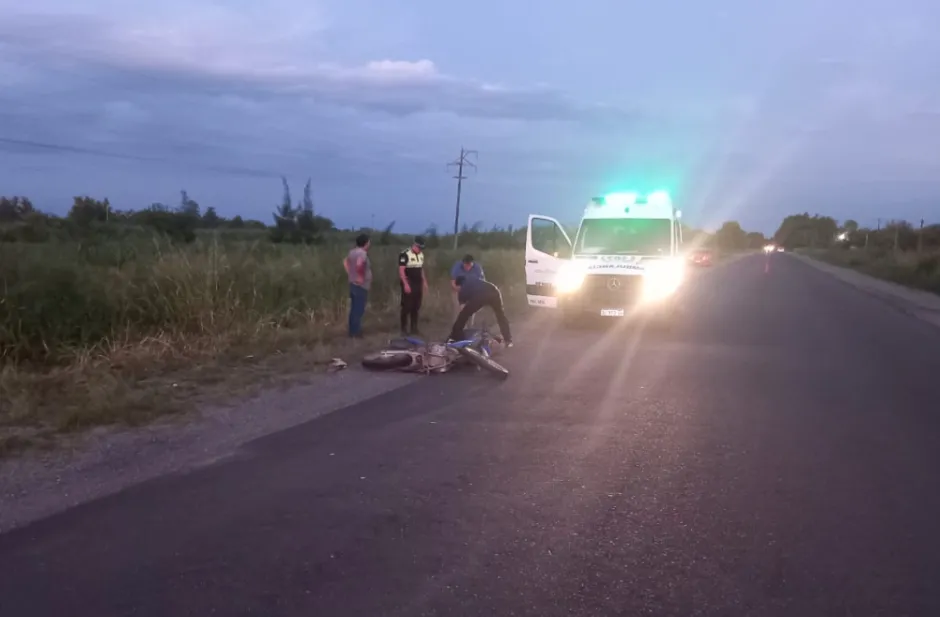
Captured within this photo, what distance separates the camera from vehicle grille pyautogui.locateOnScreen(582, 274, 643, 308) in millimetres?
17750

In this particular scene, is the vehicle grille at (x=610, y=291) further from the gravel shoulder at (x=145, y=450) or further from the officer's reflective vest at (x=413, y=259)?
the gravel shoulder at (x=145, y=450)

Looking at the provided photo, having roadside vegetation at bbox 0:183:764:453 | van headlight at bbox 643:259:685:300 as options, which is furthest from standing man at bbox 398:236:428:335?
van headlight at bbox 643:259:685:300

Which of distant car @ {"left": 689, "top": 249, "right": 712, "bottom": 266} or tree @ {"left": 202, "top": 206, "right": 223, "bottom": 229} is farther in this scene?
distant car @ {"left": 689, "top": 249, "right": 712, "bottom": 266}

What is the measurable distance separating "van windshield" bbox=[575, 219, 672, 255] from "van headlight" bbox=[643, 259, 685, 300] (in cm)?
45

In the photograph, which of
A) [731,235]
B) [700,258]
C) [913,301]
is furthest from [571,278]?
[731,235]

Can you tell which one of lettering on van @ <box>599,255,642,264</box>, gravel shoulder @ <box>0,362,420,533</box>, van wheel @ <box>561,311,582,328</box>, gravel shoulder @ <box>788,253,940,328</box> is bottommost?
gravel shoulder @ <box>0,362,420,533</box>

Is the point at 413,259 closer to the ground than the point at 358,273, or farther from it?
farther from it

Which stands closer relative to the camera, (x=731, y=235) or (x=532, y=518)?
(x=532, y=518)

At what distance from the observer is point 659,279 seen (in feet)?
58.5

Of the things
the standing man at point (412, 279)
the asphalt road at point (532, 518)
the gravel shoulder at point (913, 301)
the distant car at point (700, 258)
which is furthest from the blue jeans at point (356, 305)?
the distant car at point (700, 258)

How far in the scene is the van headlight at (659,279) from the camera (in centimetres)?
1772

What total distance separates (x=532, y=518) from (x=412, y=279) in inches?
411

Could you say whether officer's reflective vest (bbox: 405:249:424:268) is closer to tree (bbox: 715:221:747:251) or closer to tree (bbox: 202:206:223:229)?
tree (bbox: 202:206:223:229)

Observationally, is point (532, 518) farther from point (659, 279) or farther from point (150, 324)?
point (659, 279)
